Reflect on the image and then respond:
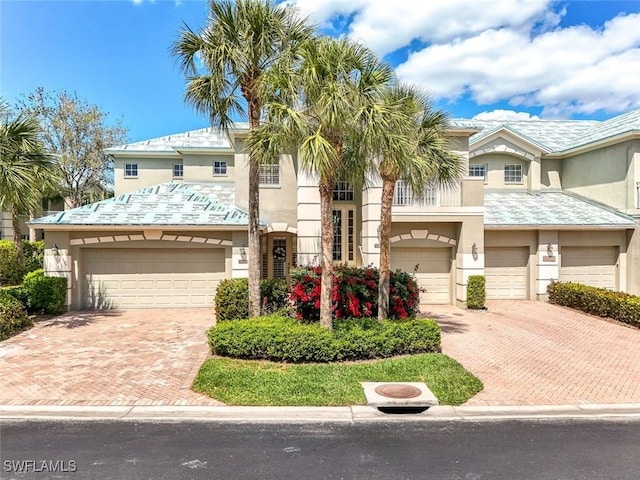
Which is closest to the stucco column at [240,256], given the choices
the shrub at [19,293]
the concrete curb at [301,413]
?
the shrub at [19,293]

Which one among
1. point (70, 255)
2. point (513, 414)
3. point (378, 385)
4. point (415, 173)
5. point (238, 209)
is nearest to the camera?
point (513, 414)

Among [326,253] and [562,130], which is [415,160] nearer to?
[326,253]

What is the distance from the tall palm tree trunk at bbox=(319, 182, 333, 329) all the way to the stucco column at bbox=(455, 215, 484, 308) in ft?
27.2

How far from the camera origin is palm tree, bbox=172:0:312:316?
31.3 feet

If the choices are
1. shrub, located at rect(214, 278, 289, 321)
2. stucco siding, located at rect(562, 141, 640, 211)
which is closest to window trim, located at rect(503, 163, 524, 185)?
stucco siding, located at rect(562, 141, 640, 211)

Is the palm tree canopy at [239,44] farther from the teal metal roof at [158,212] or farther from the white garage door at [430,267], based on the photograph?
the white garage door at [430,267]

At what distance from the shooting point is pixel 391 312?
34.4 ft

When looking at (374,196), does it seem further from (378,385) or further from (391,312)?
(378,385)

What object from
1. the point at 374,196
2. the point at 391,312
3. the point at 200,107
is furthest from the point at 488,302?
the point at 200,107

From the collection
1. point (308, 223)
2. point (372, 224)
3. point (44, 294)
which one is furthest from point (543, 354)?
point (44, 294)

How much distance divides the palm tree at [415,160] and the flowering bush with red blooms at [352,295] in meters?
0.49

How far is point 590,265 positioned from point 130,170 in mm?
24383

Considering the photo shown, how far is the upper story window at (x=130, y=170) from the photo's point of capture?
74.5ft

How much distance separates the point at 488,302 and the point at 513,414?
1095 centimetres
